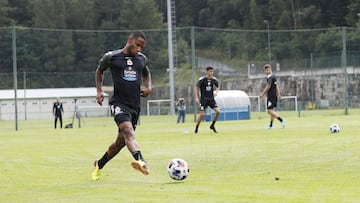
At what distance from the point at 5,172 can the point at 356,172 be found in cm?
574

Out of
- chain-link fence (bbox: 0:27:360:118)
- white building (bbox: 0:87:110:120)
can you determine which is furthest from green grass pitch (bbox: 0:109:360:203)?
white building (bbox: 0:87:110:120)

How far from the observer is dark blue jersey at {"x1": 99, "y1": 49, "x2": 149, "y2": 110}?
11.4m

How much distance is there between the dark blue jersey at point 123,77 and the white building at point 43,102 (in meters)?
29.2

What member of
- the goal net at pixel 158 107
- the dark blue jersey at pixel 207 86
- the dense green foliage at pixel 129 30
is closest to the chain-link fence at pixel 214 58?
the dense green foliage at pixel 129 30

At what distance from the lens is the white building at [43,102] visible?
44750 mm

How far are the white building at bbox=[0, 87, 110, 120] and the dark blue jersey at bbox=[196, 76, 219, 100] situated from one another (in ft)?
56.4

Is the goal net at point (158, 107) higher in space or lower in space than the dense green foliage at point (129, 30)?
lower

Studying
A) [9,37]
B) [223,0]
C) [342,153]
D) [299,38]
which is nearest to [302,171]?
[342,153]

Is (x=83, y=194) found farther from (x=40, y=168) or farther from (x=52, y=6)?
(x=52, y=6)

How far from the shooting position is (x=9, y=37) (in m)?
38.1

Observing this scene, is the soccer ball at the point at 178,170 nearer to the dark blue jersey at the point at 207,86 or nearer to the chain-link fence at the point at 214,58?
the dark blue jersey at the point at 207,86

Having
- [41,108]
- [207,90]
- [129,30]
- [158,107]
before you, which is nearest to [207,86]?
[207,90]

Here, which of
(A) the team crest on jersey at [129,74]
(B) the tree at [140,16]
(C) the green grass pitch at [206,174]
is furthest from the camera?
(B) the tree at [140,16]

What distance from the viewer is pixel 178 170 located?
10805mm
